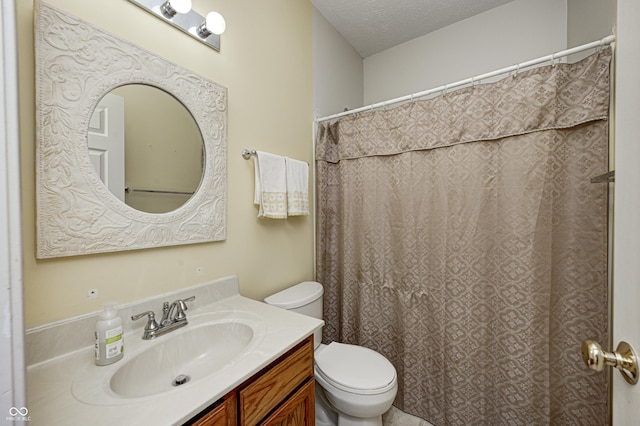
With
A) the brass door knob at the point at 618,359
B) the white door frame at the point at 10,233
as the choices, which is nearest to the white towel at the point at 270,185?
the white door frame at the point at 10,233

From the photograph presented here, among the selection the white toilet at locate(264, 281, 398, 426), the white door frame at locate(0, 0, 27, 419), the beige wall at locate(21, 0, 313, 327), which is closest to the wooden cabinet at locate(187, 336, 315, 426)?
the white toilet at locate(264, 281, 398, 426)

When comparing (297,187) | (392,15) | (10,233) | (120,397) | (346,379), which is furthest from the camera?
(392,15)

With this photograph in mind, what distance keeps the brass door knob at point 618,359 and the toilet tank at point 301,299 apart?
1.13 m

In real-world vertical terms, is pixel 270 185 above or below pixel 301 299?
above

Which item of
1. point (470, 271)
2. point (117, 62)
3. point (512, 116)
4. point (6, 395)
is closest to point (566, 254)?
point (470, 271)

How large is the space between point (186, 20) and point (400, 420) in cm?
236

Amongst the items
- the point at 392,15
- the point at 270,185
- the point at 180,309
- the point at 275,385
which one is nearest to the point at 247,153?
the point at 270,185

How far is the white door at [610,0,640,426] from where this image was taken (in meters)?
0.44

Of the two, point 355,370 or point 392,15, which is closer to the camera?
point 355,370

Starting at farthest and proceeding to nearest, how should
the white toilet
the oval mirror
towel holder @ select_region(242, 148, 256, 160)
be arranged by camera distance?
towel holder @ select_region(242, 148, 256, 160)
the white toilet
the oval mirror

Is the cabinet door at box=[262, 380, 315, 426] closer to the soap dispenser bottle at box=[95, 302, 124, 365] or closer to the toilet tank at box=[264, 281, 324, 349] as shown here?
the toilet tank at box=[264, 281, 324, 349]

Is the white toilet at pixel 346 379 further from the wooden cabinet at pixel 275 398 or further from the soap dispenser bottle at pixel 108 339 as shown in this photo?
the soap dispenser bottle at pixel 108 339

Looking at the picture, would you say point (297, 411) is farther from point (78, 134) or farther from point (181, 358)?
point (78, 134)

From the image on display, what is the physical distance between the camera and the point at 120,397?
646 mm
